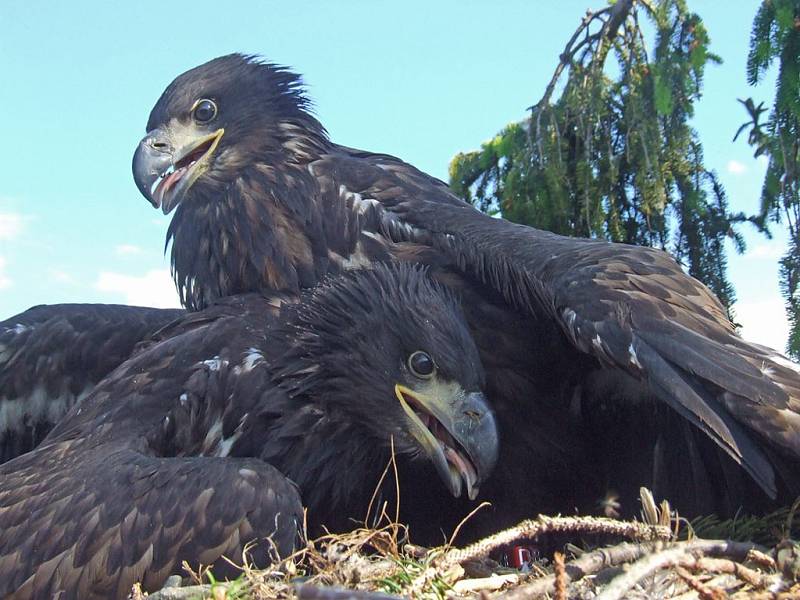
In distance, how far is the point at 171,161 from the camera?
4805 millimetres

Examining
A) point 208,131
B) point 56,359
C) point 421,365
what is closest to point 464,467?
point 421,365

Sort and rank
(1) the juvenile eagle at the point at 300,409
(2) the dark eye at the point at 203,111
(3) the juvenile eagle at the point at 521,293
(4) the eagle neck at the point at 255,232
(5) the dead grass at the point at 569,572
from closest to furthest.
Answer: (5) the dead grass at the point at 569,572 → (3) the juvenile eagle at the point at 521,293 → (1) the juvenile eagle at the point at 300,409 → (4) the eagle neck at the point at 255,232 → (2) the dark eye at the point at 203,111

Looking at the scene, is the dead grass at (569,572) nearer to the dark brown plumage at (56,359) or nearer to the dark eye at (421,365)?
the dark eye at (421,365)

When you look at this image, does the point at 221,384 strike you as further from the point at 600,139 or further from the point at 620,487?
the point at 600,139

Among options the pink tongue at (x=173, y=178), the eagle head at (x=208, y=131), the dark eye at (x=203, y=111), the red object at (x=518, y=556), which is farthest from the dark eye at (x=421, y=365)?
the dark eye at (x=203, y=111)

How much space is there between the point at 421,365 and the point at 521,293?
500mm

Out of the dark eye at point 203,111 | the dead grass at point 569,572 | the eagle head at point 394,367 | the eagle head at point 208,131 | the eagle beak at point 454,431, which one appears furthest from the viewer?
the dark eye at point 203,111

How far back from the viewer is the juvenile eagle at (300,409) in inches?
142

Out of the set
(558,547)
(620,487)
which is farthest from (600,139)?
(558,547)

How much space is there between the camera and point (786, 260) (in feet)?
20.3

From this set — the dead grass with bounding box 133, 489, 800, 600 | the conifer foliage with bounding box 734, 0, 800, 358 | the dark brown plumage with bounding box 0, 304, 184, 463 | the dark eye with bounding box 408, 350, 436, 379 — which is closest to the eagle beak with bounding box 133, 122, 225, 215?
the dark brown plumage with bounding box 0, 304, 184, 463

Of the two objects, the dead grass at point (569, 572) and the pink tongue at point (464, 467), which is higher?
the pink tongue at point (464, 467)

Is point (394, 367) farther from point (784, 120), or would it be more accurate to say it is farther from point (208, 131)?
point (784, 120)

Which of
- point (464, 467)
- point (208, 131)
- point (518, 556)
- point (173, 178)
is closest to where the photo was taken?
point (518, 556)
